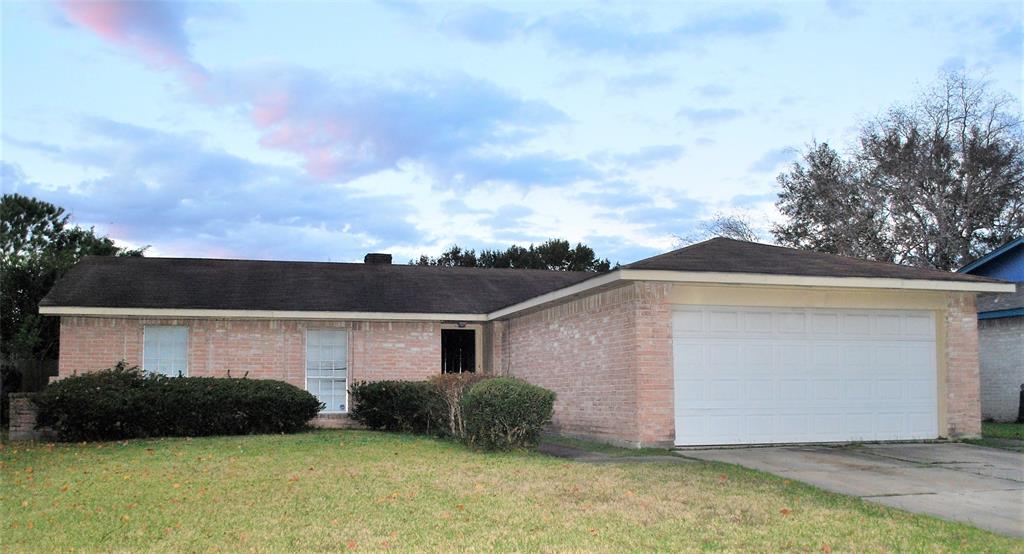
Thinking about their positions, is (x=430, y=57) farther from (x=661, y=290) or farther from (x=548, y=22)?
(x=661, y=290)

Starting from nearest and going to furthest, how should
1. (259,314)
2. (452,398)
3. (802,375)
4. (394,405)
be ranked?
(802,375)
(452,398)
(394,405)
(259,314)

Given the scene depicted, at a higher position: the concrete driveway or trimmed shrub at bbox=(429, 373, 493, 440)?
trimmed shrub at bbox=(429, 373, 493, 440)

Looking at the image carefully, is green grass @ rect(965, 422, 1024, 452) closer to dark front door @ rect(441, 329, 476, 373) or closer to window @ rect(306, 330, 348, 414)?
window @ rect(306, 330, 348, 414)

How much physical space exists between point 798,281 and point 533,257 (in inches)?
1345

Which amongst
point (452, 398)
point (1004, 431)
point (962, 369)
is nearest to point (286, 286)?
→ point (452, 398)

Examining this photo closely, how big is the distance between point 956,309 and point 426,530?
38.2 ft

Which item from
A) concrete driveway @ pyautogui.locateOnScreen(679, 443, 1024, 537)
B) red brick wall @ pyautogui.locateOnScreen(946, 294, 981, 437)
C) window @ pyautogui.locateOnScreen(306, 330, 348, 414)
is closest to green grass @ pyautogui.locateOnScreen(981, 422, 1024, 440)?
red brick wall @ pyautogui.locateOnScreen(946, 294, 981, 437)

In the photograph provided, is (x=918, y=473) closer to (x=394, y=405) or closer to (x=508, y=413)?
(x=508, y=413)

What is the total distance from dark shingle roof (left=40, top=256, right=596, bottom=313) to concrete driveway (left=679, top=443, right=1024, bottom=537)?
725cm

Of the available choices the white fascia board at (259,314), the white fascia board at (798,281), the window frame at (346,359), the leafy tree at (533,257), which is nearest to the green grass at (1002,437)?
the white fascia board at (798,281)

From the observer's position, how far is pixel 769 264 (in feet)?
48.8

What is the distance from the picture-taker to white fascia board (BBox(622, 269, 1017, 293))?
541 inches

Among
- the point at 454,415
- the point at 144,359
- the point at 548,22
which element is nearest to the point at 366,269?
the point at 144,359

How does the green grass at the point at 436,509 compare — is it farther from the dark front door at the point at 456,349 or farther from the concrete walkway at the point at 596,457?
the dark front door at the point at 456,349
